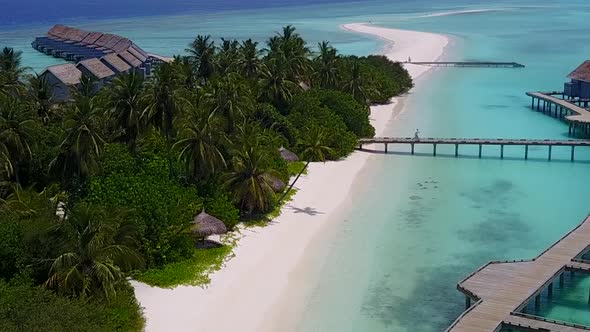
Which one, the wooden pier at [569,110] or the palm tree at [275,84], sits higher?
the palm tree at [275,84]

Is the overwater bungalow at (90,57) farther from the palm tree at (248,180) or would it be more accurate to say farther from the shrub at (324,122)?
the palm tree at (248,180)

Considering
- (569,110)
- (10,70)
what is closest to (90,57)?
(10,70)

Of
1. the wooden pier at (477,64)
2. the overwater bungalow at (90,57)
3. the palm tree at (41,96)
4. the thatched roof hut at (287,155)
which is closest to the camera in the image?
the palm tree at (41,96)

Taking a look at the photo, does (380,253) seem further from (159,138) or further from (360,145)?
(360,145)

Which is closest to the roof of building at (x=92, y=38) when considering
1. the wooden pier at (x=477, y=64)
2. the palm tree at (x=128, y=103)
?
the wooden pier at (x=477, y=64)

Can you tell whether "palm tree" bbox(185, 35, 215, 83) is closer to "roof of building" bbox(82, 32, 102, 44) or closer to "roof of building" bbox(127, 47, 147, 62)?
"roof of building" bbox(127, 47, 147, 62)
